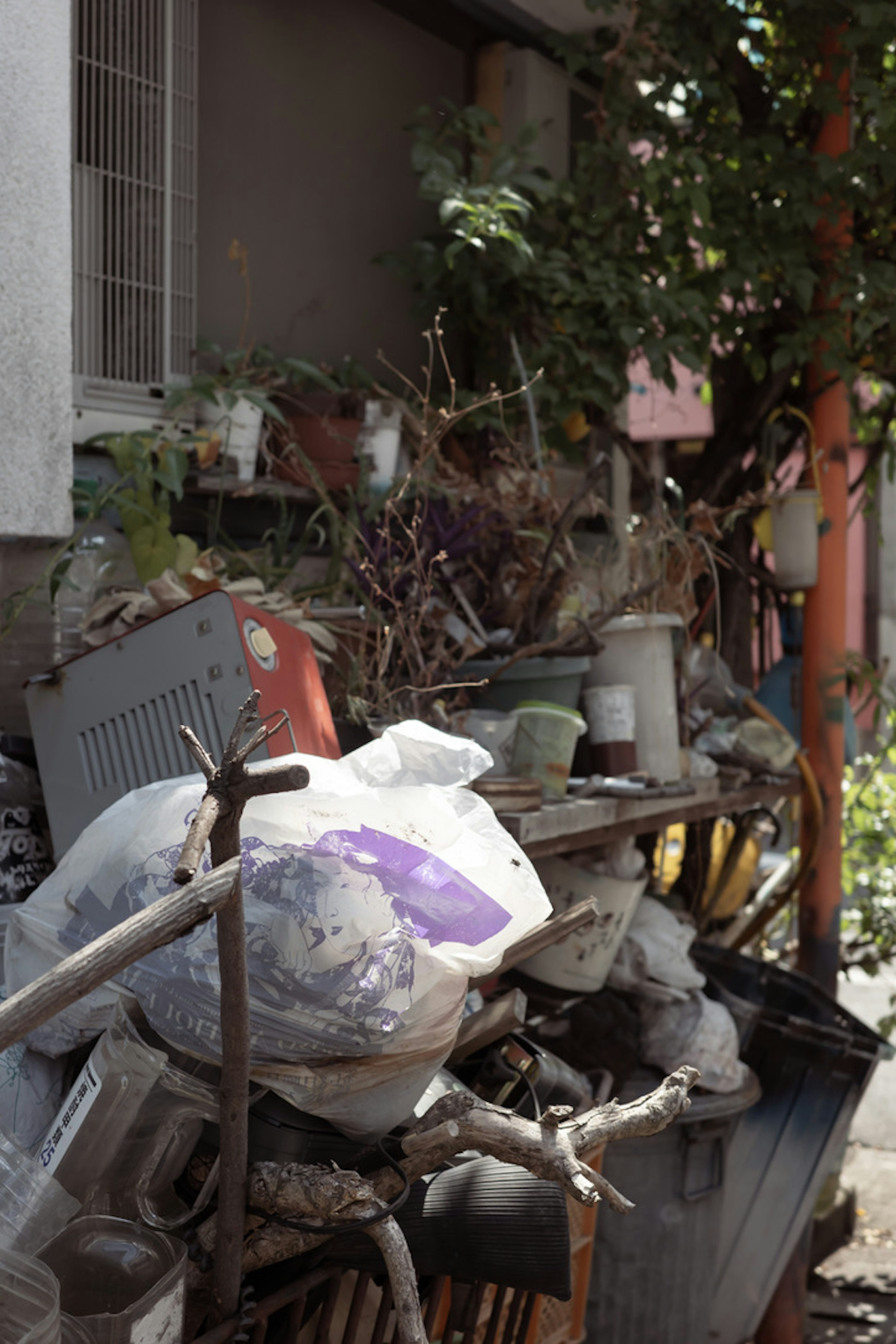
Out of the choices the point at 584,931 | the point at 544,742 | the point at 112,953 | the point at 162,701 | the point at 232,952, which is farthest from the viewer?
the point at 584,931

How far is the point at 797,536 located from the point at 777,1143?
6.14 ft

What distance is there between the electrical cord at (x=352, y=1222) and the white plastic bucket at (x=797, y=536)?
2874 mm

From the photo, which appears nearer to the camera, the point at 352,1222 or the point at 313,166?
the point at 352,1222

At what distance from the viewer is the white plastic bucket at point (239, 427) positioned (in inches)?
108

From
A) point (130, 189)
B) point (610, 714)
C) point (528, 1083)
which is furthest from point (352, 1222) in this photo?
point (130, 189)

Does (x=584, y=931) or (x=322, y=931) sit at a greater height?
(x=322, y=931)

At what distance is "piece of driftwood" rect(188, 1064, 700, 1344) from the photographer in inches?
44.5

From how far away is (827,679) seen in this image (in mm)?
3854

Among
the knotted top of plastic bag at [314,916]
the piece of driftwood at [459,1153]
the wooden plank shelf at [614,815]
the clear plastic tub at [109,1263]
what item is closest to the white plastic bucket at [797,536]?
the wooden plank shelf at [614,815]

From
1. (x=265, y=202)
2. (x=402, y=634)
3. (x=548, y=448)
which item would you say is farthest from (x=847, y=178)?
(x=402, y=634)

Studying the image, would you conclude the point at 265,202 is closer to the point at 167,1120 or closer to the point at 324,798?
the point at 324,798

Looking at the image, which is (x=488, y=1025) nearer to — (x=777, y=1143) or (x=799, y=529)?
(x=777, y=1143)

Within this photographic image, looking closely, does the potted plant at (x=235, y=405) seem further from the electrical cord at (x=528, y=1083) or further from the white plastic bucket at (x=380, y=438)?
the electrical cord at (x=528, y=1083)

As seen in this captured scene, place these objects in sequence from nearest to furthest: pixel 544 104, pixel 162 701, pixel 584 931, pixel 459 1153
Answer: pixel 459 1153
pixel 162 701
pixel 584 931
pixel 544 104
